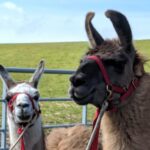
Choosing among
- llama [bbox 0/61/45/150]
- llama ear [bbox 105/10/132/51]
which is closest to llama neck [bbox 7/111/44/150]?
llama [bbox 0/61/45/150]

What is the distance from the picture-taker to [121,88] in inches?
166

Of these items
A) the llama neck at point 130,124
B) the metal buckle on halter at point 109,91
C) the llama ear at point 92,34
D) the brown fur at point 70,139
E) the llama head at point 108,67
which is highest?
the llama ear at point 92,34

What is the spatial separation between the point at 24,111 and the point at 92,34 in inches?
51.2

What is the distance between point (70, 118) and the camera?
15477mm

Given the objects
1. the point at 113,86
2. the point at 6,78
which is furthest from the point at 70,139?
the point at 113,86

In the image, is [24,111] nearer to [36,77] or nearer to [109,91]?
[36,77]

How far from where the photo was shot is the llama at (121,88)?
406 centimetres

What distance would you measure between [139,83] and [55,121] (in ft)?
33.7

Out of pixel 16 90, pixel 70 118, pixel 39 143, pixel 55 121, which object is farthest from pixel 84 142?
pixel 70 118

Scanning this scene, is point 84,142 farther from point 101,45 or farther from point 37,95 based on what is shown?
point 101,45

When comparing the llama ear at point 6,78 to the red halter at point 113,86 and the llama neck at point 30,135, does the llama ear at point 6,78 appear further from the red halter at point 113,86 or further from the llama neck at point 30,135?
the red halter at point 113,86

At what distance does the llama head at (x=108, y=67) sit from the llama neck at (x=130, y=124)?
140 mm

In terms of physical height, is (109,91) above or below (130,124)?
above

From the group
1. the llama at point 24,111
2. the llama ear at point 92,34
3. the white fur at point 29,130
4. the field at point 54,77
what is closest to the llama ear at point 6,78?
the llama at point 24,111
